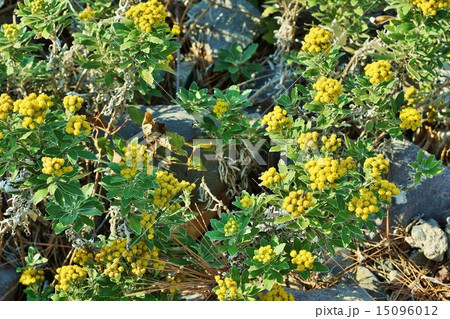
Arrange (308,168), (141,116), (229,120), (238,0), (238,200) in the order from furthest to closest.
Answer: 1. (238,0)
2. (141,116)
3. (229,120)
4. (238,200)
5. (308,168)

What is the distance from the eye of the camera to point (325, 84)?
3418mm

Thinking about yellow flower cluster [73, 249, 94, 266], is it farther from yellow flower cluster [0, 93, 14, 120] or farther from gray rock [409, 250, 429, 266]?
gray rock [409, 250, 429, 266]

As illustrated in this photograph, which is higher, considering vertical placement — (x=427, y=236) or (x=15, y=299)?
(x=427, y=236)

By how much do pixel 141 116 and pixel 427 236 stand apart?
76.8 inches

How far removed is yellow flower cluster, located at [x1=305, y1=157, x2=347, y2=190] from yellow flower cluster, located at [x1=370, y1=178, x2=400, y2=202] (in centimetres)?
21

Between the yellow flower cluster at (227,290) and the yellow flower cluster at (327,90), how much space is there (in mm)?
1136

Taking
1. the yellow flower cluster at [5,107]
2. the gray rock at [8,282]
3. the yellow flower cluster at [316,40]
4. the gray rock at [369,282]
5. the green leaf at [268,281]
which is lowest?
the gray rock at [8,282]

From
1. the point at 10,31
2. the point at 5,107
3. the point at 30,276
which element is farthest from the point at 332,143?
the point at 10,31

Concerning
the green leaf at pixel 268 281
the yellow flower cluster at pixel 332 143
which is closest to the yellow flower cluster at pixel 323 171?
the yellow flower cluster at pixel 332 143

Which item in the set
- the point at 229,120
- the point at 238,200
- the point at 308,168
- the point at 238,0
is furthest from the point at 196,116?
the point at 238,0

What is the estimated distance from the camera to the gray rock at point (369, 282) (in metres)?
3.78

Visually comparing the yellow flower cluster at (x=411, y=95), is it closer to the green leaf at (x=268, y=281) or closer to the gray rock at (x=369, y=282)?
the gray rock at (x=369, y=282)

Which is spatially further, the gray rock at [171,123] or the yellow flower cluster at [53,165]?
the gray rock at [171,123]

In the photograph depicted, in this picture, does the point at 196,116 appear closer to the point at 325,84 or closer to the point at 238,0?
the point at 325,84
